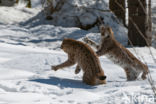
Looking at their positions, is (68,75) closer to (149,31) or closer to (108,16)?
(149,31)

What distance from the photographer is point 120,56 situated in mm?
4414

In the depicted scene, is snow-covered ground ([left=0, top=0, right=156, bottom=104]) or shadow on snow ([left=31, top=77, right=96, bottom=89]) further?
shadow on snow ([left=31, top=77, right=96, bottom=89])

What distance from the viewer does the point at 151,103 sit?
10.0 feet

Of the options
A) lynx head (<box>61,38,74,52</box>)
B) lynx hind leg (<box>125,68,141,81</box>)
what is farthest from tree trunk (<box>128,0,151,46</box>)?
lynx head (<box>61,38,74,52</box>)

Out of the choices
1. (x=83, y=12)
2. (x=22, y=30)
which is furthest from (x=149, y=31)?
(x=22, y=30)

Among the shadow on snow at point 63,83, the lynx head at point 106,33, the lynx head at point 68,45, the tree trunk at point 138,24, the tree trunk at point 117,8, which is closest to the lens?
the shadow on snow at point 63,83

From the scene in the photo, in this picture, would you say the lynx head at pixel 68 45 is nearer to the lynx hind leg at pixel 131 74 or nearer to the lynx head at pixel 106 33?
the lynx head at pixel 106 33

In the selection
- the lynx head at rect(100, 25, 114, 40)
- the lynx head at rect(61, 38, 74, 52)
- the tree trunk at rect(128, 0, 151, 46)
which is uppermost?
the lynx head at rect(100, 25, 114, 40)

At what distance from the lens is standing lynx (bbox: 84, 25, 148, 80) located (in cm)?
438

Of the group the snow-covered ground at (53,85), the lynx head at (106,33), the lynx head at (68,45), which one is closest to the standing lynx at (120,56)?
the lynx head at (106,33)

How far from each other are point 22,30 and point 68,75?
21.5ft

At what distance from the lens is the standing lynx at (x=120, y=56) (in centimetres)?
438

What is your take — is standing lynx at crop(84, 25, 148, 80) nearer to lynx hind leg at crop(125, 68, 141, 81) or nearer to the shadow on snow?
lynx hind leg at crop(125, 68, 141, 81)

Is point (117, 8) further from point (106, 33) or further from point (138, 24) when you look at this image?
point (106, 33)
